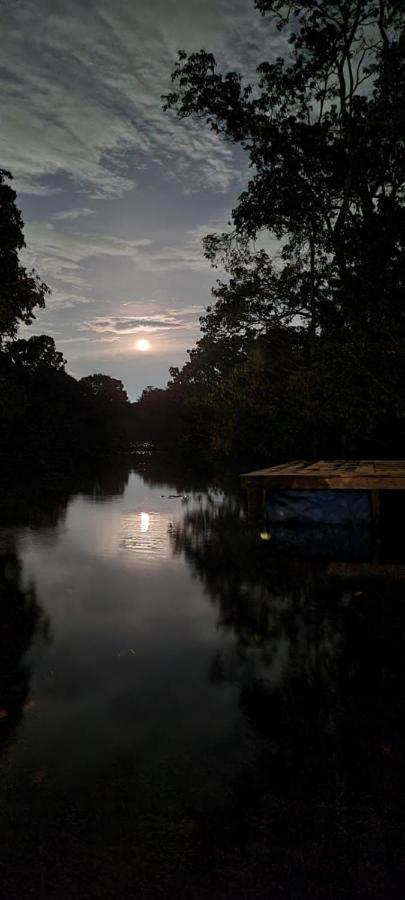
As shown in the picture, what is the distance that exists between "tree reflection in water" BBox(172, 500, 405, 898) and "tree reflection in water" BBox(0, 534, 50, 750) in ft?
6.98

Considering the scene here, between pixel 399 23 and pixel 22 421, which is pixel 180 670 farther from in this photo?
pixel 22 421

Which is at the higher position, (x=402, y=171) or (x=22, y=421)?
(x=402, y=171)

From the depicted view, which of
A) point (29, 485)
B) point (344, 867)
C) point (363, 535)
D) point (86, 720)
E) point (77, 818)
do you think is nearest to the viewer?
point (344, 867)

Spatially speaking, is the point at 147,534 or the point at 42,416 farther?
the point at 42,416

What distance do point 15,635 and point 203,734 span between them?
12.2ft

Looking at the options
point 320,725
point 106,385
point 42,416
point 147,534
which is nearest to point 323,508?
point 147,534

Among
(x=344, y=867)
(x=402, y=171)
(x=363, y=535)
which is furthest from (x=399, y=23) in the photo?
(x=344, y=867)

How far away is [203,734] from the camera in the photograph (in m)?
4.80

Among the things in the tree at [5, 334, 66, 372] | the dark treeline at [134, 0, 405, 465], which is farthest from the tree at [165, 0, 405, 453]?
the tree at [5, 334, 66, 372]

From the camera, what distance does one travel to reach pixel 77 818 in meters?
3.66

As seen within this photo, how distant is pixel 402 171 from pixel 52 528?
1632 cm

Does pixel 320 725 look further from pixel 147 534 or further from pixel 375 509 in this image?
pixel 147 534

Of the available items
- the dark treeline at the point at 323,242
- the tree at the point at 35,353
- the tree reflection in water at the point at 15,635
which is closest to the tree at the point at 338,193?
the dark treeline at the point at 323,242

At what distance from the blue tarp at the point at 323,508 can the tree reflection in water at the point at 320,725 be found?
2659 millimetres
